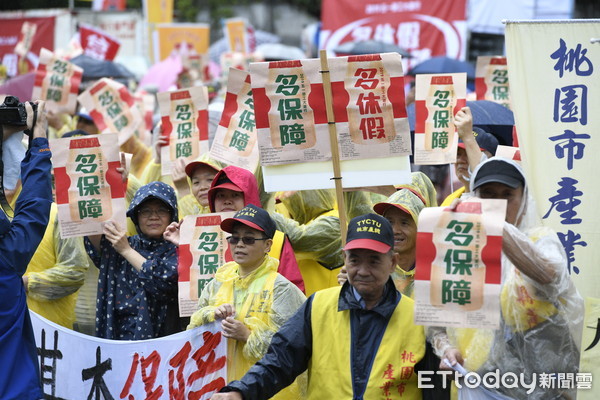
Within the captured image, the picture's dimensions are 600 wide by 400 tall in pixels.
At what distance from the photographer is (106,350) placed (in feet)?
18.4

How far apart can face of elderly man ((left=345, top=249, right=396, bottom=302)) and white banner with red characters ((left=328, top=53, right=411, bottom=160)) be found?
1011 millimetres

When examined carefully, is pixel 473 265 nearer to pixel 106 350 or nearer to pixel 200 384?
pixel 200 384

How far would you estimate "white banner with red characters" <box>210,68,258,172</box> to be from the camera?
656cm

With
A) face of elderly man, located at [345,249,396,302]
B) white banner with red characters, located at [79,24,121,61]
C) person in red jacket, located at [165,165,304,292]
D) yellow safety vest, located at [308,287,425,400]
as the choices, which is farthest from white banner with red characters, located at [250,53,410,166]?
white banner with red characters, located at [79,24,121,61]

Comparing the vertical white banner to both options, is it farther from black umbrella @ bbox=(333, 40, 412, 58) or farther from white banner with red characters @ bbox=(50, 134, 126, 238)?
black umbrella @ bbox=(333, 40, 412, 58)

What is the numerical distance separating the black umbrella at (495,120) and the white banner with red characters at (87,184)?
7.76 feet

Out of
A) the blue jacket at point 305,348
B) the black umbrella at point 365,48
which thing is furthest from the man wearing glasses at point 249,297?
the black umbrella at point 365,48

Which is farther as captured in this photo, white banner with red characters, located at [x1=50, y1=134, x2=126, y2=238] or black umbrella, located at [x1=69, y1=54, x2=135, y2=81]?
black umbrella, located at [x1=69, y1=54, x2=135, y2=81]

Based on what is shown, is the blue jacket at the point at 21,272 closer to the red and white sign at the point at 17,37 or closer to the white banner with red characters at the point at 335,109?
the white banner with red characters at the point at 335,109

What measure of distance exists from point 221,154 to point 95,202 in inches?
37.8

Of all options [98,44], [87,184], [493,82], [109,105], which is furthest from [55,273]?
[98,44]

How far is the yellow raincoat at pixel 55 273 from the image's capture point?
625 cm

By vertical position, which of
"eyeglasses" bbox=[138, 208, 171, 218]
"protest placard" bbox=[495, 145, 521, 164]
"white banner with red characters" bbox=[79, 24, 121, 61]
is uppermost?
"white banner with red characters" bbox=[79, 24, 121, 61]

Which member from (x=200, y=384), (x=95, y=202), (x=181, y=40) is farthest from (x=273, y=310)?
(x=181, y=40)
